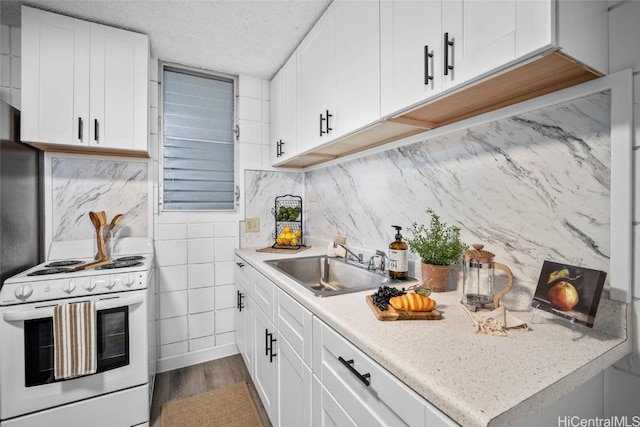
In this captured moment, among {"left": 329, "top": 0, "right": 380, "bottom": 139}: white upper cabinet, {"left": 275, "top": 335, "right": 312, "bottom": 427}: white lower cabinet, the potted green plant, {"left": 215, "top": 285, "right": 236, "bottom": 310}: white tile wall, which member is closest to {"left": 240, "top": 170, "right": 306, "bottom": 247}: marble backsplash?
{"left": 215, "top": 285, "right": 236, "bottom": 310}: white tile wall

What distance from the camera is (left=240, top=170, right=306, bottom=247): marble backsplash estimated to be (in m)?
2.57

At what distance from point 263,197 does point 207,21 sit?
4.43ft

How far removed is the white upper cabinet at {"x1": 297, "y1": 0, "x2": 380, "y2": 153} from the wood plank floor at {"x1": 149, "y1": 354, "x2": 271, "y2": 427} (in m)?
1.78

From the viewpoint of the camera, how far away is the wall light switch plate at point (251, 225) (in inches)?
101

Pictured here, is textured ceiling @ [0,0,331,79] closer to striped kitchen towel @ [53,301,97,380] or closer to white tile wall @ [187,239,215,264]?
white tile wall @ [187,239,215,264]

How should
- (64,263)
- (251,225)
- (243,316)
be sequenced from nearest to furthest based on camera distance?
(64,263) → (243,316) → (251,225)

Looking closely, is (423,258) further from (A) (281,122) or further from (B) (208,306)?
(B) (208,306)

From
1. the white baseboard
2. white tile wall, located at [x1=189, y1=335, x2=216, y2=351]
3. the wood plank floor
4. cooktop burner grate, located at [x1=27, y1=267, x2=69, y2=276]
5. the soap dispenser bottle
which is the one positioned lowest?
the wood plank floor

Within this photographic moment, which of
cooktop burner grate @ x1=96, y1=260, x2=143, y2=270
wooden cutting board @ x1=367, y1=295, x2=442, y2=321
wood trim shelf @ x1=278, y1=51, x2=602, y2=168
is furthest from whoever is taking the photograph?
cooktop burner grate @ x1=96, y1=260, x2=143, y2=270

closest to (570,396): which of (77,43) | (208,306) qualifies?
(208,306)

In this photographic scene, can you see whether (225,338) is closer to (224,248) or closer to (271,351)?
(224,248)

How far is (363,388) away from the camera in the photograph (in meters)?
0.80

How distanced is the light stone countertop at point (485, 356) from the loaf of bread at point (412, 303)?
4 centimetres

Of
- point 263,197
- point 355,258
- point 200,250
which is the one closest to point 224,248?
point 200,250
